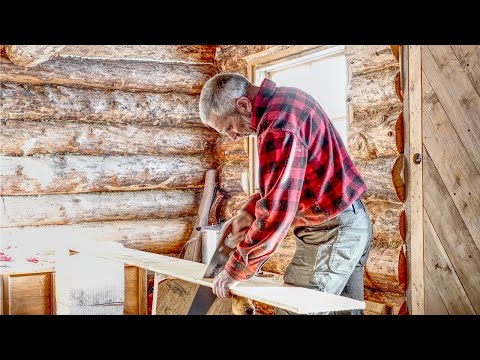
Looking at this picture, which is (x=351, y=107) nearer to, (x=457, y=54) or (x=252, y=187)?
(x=457, y=54)

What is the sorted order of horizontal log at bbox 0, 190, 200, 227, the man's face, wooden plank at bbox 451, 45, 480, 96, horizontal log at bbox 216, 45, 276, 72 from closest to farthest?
the man's face, wooden plank at bbox 451, 45, 480, 96, horizontal log at bbox 0, 190, 200, 227, horizontal log at bbox 216, 45, 276, 72

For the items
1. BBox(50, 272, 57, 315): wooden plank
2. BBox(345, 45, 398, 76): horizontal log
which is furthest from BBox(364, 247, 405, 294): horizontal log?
BBox(50, 272, 57, 315): wooden plank

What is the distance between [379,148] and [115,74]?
284cm

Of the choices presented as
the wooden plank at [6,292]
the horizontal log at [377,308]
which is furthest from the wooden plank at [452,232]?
the wooden plank at [6,292]

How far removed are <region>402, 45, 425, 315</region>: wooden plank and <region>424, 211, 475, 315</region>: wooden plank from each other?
0.06 meters

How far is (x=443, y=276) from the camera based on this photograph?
3.37 m

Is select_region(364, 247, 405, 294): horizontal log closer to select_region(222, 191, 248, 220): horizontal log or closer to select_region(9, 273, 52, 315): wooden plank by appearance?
select_region(222, 191, 248, 220): horizontal log

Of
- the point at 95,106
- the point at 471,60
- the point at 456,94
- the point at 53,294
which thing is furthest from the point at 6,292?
the point at 471,60

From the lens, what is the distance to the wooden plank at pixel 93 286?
12.1ft

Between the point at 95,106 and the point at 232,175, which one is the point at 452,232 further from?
the point at 95,106

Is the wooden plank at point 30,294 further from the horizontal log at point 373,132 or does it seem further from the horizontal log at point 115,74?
the horizontal log at point 373,132

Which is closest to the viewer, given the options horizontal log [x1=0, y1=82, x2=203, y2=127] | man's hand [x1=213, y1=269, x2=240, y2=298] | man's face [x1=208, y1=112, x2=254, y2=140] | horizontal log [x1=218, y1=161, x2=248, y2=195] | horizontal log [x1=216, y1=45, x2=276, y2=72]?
man's hand [x1=213, y1=269, x2=240, y2=298]

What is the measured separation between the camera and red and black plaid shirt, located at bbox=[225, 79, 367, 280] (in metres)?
2.37

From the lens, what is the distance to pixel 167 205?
5.92 metres
